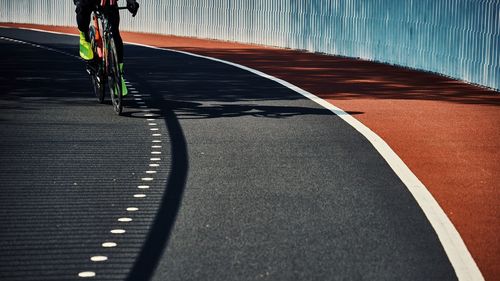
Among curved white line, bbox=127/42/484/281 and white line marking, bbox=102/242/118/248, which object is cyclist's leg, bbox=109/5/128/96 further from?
white line marking, bbox=102/242/118/248

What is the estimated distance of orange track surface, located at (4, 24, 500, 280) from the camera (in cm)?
825

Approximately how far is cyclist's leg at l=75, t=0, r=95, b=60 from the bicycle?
2.4 inches

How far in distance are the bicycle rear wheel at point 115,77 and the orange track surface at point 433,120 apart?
111 inches

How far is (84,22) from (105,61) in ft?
1.93

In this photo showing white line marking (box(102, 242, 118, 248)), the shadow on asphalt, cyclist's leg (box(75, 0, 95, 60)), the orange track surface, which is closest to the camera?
the shadow on asphalt

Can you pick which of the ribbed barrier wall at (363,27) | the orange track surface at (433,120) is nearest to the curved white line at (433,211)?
the orange track surface at (433,120)

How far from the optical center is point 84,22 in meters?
13.9

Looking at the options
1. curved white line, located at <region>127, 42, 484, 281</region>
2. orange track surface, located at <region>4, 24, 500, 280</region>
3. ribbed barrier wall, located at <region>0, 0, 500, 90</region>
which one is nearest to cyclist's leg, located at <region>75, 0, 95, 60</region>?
curved white line, located at <region>127, 42, 484, 281</region>

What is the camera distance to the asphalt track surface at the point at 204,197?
6668 mm

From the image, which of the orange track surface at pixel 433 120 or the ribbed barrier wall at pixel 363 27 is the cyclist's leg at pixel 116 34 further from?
the ribbed barrier wall at pixel 363 27

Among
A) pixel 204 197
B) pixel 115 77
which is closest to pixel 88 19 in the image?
pixel 115 77

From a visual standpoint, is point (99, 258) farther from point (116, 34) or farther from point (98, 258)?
point (116, 34)

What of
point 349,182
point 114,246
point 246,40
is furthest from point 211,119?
point 246,40

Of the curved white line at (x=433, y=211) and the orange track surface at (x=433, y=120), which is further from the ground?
the curved white line at (x=433, y=211)
